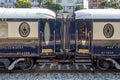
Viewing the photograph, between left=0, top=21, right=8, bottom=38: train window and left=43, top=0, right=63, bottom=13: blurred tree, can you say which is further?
left=43, top=0, right=63, bottom=13: blurred tree

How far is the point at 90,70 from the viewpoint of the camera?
16.5 m

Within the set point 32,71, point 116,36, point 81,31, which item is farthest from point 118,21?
point 32,71

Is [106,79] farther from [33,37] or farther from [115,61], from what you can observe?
[33,37]

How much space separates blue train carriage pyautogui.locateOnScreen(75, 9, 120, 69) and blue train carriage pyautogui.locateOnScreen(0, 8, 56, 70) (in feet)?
4.93

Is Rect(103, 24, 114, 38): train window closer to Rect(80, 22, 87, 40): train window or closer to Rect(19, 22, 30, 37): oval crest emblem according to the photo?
Rect(80, 22, 87, 40): train window

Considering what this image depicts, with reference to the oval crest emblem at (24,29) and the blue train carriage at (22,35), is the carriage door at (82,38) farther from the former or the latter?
the oval crest emblem at (24,29)

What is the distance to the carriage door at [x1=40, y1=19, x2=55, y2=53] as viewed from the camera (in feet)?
53.8

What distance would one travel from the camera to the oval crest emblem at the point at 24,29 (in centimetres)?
1634

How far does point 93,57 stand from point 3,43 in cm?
417

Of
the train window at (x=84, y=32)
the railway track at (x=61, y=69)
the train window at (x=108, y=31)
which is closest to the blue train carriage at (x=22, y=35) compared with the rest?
the railway track at (x=61, y=69)

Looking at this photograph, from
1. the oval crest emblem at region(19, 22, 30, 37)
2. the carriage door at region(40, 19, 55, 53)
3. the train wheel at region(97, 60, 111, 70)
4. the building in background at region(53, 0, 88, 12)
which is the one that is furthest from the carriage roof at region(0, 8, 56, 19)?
the building in background at region(53, 0, 88, 12)

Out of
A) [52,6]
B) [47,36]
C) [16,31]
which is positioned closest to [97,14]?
[47,36]

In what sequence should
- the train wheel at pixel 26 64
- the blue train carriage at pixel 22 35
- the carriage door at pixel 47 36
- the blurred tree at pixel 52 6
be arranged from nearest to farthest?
the blue train carriage at pixel 22 35 → the carriage door at pixel 47 36 → the train wheel at pixel 26 64 → the blurred tree at pixel 52 6

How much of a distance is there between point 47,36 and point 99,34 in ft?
7.81
